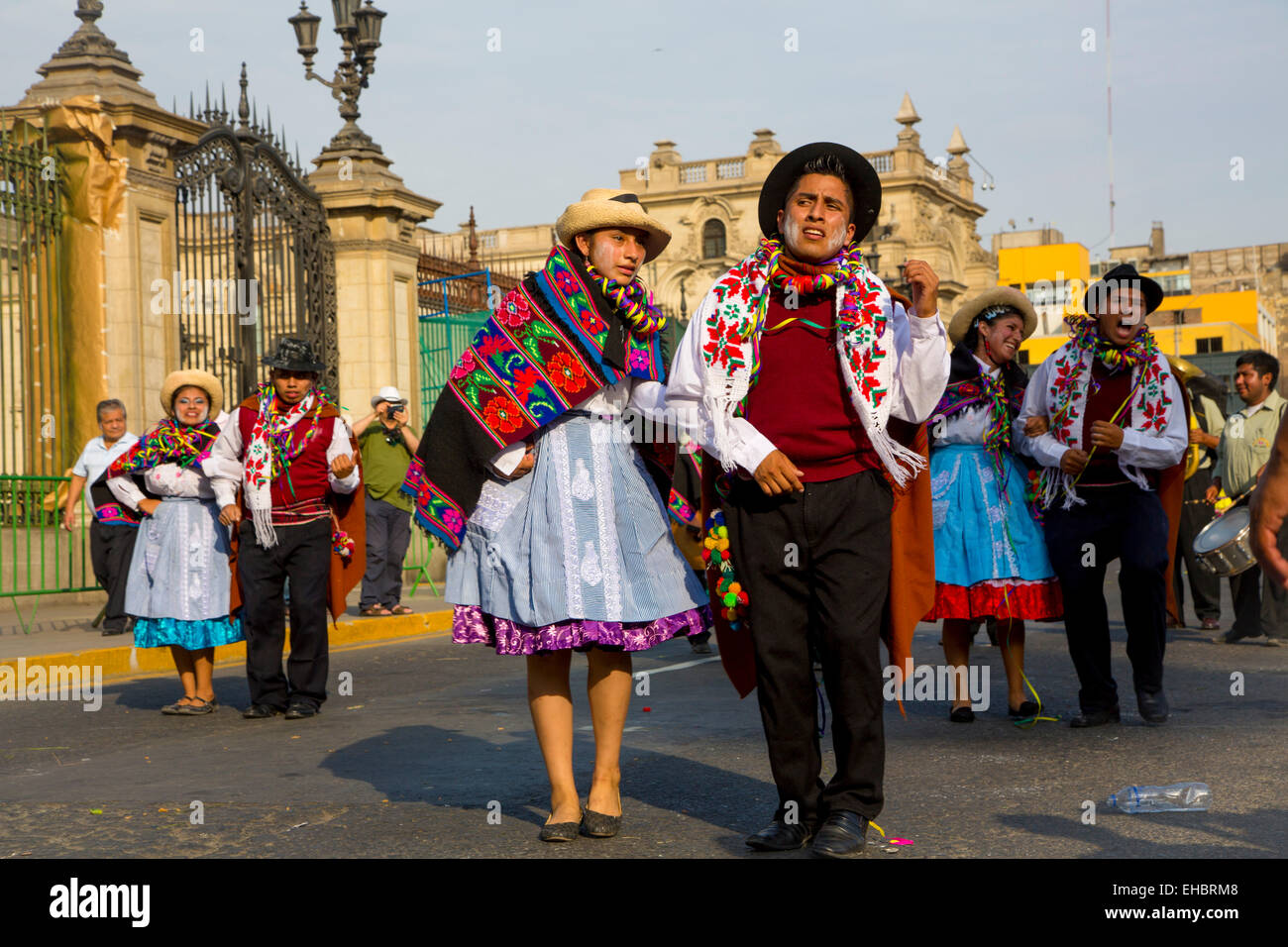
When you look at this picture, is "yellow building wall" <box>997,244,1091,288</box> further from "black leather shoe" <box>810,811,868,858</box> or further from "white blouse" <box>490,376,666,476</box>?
"black leather shoe" <box>810,811,868,858</box>

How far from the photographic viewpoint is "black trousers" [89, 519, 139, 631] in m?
12.0

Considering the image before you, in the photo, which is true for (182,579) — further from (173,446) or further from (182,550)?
(173,446)

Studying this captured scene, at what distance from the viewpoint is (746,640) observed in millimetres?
4980

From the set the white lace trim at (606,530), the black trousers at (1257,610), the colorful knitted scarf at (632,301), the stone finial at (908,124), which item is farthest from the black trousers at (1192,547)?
the stone finial at (908,124)

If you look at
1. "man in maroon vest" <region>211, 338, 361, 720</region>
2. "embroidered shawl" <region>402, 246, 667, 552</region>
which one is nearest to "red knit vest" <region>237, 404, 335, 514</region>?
"man in maroon vest" <region>211, 338, 361, 720</region>

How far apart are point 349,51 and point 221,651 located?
7923 millimetres

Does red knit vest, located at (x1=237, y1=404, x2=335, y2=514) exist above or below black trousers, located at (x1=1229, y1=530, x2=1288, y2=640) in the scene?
above

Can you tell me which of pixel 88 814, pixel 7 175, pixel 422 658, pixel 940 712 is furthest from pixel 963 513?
pixel 7 175

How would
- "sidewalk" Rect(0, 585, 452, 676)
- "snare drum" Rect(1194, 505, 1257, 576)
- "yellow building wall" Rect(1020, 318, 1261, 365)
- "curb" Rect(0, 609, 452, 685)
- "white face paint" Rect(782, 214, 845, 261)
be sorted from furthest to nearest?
"yellow building wall" Rect(1020, 318, 1261, 365) → "sidewalk" Rect(0, 585, 452, 676) → "curb" Rect(0, 609, 452, 685) → "snare drum" Rect(1194, 505, 1257, 576) → "white face paint" Rect(782, 214, 845, 261)

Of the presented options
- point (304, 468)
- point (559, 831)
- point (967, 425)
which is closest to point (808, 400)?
point (559, 831)

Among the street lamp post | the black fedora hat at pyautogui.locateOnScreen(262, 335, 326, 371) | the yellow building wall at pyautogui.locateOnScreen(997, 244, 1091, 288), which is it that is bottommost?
the black fedora hat at pyautogui.locateOnScreen(262, 335, 326, 371)

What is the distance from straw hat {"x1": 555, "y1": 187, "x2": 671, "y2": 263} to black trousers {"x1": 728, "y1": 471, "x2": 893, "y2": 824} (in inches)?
39.4

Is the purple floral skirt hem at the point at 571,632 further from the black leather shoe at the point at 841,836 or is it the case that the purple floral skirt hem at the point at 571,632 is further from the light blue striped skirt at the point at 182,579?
the light blue striped skirt at the point at 182,579

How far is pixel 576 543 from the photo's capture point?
489 centimetres
